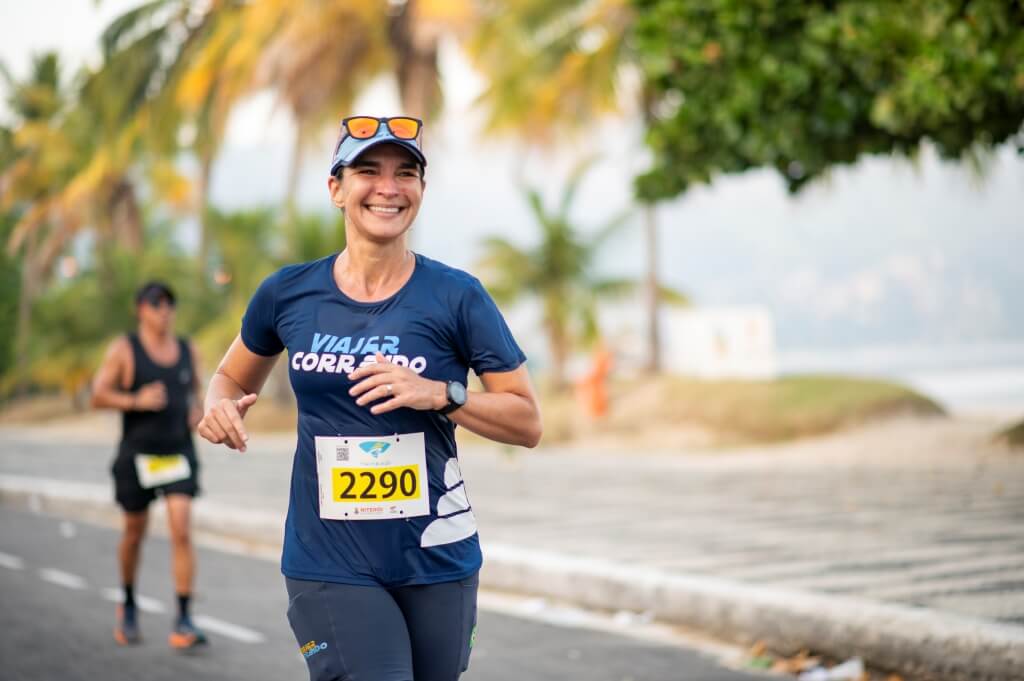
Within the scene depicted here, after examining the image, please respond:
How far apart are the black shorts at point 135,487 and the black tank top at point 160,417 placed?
8cm

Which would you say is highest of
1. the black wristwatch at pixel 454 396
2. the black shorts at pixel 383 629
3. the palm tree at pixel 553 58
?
the palm tree at pixel 553 58

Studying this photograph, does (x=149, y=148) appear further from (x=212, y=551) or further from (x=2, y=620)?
(x=2, y=620)

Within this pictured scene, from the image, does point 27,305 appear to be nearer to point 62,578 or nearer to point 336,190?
point 62,578

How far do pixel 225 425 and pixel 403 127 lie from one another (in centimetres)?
91

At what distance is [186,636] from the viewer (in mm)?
7668

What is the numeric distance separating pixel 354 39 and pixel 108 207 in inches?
679

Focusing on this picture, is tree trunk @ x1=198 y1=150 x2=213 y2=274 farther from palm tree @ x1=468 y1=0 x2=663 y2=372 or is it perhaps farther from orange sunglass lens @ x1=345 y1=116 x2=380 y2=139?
orange sunglass lens @ x1=345 y1=116 x2=380 y2=139

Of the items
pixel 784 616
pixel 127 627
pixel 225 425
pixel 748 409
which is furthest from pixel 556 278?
pixel 225 425

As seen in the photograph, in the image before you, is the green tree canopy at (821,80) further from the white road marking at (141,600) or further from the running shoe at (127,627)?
the running shoe at (127,627)

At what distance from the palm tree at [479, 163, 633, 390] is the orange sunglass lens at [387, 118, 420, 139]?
927 inches

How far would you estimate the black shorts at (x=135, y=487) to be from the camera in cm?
791

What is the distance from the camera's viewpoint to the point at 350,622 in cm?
364

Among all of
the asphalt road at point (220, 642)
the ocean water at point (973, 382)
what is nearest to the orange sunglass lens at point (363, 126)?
the asphalt road at point (220, 642)

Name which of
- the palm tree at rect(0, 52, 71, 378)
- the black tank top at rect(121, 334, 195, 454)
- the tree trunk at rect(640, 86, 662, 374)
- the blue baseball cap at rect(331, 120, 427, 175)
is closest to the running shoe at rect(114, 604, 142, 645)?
the black tank top at rect(121, 334, 195, 454)
